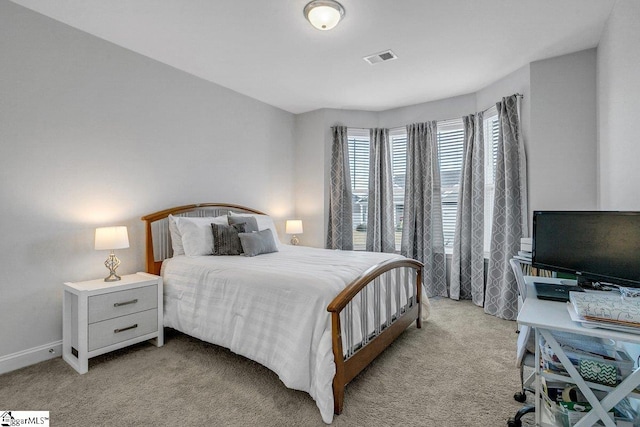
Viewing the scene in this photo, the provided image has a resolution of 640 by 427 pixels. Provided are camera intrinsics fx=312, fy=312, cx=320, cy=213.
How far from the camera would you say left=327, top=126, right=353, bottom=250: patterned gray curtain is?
4562mm

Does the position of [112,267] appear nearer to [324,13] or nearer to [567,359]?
[324,13]

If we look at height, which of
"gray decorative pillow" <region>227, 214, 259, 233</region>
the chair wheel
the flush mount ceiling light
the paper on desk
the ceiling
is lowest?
the chair wheel

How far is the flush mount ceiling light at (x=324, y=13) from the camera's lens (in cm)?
221

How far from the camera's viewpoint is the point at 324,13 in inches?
88.9

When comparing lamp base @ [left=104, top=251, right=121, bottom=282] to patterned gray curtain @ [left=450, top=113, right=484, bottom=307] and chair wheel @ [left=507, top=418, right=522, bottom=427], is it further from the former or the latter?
patterned gray curtain @ [left=450, top=113, right=484, bottom=307]

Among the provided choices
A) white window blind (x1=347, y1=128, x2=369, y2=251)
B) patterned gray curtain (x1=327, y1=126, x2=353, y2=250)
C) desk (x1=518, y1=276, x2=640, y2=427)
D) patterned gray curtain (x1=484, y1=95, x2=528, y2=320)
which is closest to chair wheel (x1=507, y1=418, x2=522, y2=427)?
desk (x1=518, y1=276, x2=640, y2=427)

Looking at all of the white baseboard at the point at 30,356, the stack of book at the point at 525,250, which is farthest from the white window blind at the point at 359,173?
the white baseboard at the point at 30,356

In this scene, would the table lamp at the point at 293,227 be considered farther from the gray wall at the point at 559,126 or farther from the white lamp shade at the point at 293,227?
the gray wall at the point at 559,126

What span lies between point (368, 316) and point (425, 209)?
2.42 metres

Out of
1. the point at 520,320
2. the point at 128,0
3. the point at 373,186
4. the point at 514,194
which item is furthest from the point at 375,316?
the point at 128,0

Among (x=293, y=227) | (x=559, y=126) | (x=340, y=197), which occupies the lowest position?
(x=293, y=227)

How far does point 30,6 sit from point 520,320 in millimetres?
3756

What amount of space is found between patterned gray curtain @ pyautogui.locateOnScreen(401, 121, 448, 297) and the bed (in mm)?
1229

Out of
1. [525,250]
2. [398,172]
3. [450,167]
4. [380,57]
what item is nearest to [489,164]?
[450,167]
